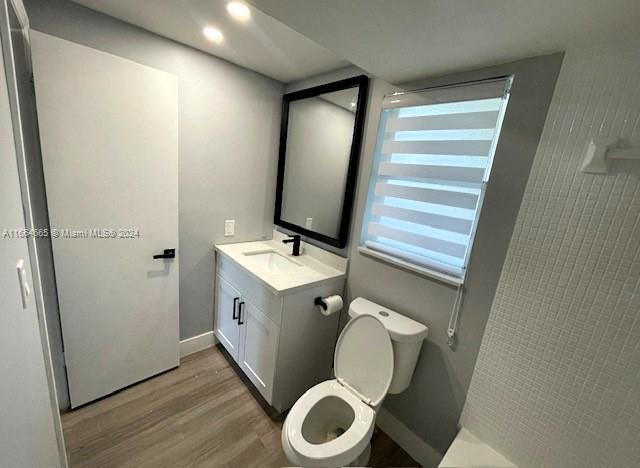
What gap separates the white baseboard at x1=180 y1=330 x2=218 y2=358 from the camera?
2.12m

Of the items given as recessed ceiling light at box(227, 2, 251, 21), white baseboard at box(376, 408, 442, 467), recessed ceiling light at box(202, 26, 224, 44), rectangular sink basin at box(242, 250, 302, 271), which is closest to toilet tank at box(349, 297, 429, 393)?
Result: white baseboard at box(376, 408, 442, 467)

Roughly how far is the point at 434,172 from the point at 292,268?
110 cm

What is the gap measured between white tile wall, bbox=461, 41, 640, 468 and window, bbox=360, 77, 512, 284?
201 mm

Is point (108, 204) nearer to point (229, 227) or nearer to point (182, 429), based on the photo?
point (229, 227)

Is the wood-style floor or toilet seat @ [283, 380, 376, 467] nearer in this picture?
toilet seat @ [283, 380, 376, 467]

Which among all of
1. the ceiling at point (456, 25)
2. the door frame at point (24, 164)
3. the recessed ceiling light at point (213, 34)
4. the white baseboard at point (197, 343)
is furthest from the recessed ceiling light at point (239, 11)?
the white baseboard at point (197, 343)

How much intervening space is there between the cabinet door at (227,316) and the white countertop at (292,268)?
0.25m

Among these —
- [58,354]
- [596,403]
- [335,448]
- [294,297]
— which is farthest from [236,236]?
[596,403]

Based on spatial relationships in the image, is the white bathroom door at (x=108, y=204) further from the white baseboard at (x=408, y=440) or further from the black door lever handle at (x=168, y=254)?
the white baseboard at (x=408, y=440)

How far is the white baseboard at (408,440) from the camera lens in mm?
1449

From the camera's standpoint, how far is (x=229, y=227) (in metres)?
2.17

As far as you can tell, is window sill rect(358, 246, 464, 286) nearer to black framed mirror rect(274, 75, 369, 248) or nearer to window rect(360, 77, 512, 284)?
window rect(360, 77, 512, 284)

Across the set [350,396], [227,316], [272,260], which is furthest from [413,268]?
[227,316]

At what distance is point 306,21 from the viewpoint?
3.15 feet
